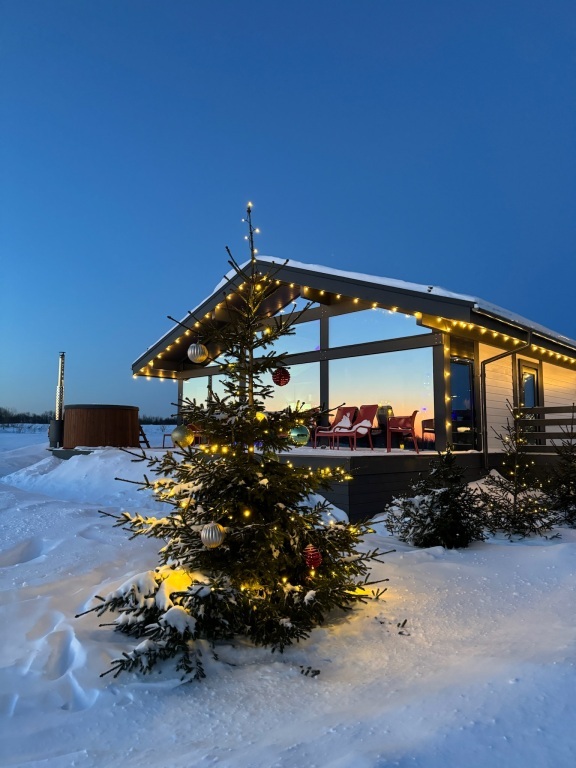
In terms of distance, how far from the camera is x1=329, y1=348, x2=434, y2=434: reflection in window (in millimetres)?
9344

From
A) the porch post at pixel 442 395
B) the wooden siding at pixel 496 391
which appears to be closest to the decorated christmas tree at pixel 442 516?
the porch post at pixel 442 395

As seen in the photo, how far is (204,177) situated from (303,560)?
47.8m

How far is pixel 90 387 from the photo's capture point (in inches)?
2596

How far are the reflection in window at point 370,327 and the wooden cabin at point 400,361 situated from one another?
0.02 metres

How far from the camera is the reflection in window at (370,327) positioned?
944 cm

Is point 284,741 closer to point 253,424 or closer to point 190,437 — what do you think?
point 253,424

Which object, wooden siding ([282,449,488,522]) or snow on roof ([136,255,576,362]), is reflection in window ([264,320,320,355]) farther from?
wooden siding ([282,449,488,522])

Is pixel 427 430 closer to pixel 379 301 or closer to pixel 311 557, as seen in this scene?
pixel 379 301

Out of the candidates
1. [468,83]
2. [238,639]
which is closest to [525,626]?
[238,639]

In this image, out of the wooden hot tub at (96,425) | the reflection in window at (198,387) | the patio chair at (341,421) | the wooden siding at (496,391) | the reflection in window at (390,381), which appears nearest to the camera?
the reflection in window at (390,381)

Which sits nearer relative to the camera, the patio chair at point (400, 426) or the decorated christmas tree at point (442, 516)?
the decorated christmas tree at point (442, 516)

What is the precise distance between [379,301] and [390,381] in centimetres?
182

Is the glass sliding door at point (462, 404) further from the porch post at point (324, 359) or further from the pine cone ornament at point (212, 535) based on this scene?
the pine cone ornament at point (212, 535)

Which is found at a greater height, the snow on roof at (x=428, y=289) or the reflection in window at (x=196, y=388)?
the snow on roof at (x=428, y=289)
